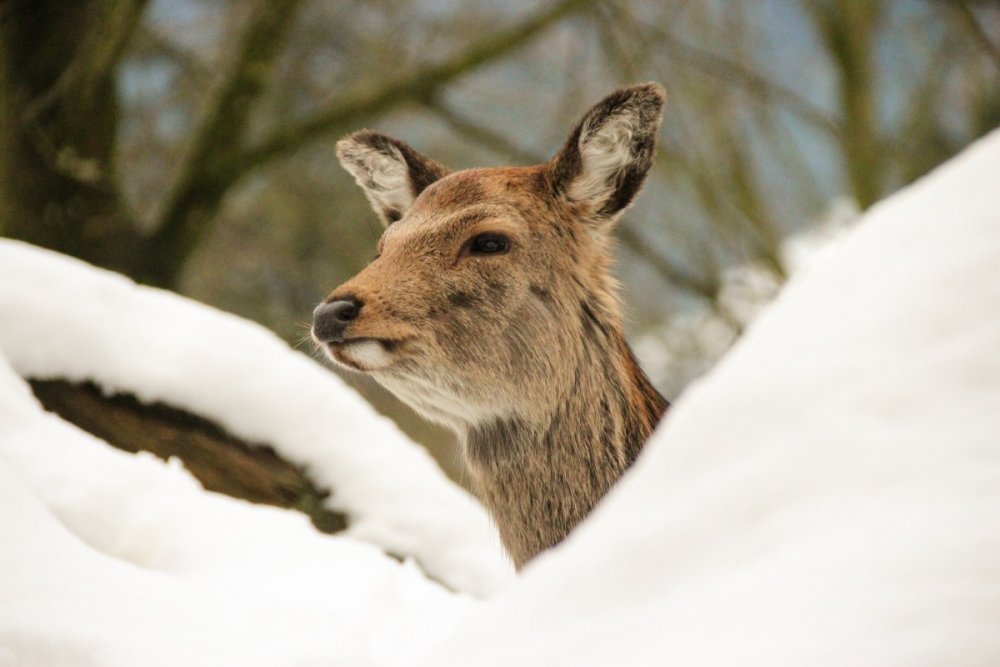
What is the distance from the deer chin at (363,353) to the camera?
250cm

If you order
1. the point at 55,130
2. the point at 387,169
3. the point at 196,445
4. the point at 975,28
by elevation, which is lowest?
the point at 55,130

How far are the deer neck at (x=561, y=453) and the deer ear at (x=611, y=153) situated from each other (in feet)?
1.46

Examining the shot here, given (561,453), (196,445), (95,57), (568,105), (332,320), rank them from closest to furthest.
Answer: (332,320)
(561,453)
(196,445)
(95,57)
(568,105)

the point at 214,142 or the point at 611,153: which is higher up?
the point at 611,153

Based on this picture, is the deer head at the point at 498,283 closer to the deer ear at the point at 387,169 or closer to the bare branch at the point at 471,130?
the deer ear at the point at 387,169

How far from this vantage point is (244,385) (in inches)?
144

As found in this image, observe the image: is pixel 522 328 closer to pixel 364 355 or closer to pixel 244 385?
pixel 364 355

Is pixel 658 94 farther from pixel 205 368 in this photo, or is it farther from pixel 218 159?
pixel 218 159

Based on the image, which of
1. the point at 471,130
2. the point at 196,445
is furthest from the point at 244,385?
the point at 471,130

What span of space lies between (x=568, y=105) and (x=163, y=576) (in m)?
4.93

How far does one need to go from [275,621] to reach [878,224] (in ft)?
4.62

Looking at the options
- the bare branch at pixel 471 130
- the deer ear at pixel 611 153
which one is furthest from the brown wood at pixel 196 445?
Answer: the bare branch at pixel 471 130

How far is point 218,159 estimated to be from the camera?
659 cm

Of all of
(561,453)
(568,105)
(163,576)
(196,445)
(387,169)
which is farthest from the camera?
(568,105)
